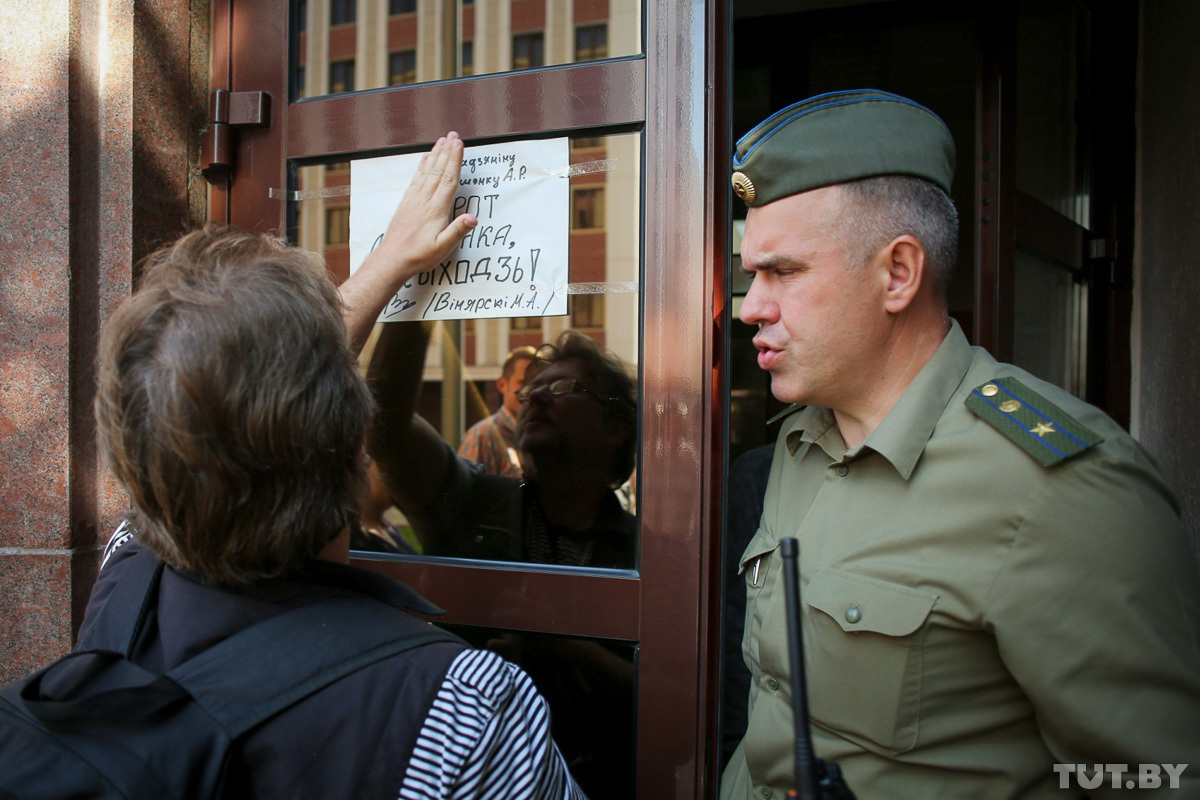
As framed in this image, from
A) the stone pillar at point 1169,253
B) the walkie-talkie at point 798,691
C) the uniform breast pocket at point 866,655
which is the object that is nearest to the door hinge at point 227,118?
the uniform breast pocket at point 866,655

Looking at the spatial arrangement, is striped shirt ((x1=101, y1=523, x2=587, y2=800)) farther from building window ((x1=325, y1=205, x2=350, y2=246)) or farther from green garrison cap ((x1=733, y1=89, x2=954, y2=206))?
building window ((x1=325, y1=205, x2=350, y2=246))

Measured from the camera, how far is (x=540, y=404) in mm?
1870

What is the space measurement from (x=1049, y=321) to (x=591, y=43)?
1872mm

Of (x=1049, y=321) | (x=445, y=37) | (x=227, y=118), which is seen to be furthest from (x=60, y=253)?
(x=1049, y=321)

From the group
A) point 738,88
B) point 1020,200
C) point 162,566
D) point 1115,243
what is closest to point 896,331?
point 162,566

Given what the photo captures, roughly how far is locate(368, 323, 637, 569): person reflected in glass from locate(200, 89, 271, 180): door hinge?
55cm

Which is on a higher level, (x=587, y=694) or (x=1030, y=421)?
(x=1030, y=421)

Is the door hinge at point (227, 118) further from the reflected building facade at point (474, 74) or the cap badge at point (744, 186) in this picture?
the cap badge at point (744, 186)

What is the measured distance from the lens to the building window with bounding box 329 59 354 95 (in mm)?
1860

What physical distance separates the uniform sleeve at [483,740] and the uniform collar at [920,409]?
65 centimetres

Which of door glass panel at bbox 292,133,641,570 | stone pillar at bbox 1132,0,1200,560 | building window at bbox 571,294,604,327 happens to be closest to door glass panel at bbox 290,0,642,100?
door glass panel at bbox 292,133,641,570

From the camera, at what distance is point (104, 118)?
5.97 ft

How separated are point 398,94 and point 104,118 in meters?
0.68

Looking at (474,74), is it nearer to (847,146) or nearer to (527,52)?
(527,52)
